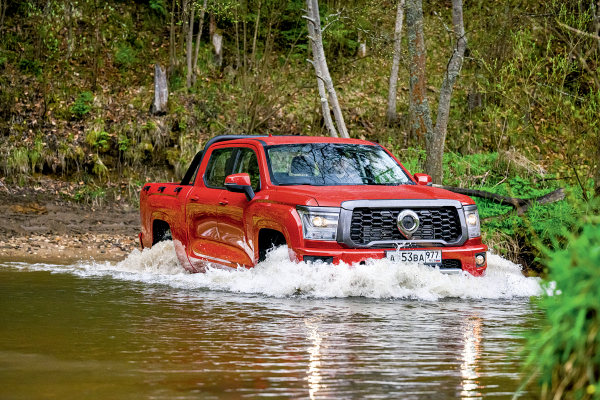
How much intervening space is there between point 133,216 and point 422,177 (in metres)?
10.6

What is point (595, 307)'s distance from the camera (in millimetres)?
3164

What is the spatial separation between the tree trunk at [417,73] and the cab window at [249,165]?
6018 mm

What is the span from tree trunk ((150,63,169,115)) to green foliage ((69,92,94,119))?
1.80 m

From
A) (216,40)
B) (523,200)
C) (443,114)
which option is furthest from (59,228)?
(216,40)

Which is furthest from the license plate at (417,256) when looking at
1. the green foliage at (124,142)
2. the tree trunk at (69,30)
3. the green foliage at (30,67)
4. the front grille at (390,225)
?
the green foliage at (30,67)

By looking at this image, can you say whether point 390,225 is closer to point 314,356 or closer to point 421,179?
point 421,179

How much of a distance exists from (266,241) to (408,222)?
152 centimetres

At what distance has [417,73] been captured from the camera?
15.1m

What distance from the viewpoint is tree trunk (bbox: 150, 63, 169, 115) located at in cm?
2294

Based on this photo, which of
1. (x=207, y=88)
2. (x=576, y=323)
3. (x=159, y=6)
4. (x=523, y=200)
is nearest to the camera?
(x=576, y=323)

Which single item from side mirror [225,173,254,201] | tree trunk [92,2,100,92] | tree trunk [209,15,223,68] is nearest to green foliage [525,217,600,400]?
side mirror [225,173,254,201]

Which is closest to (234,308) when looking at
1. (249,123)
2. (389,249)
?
(389,249)

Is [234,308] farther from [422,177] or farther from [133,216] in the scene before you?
[133,216]

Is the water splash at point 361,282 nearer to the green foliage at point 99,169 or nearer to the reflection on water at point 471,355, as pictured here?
the reflection on water at point 471,355
